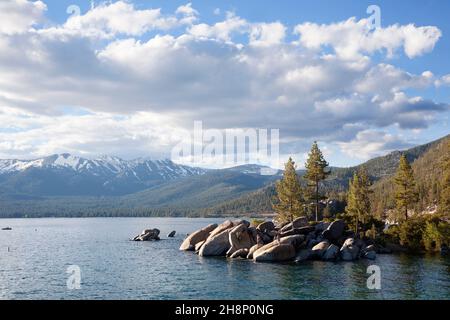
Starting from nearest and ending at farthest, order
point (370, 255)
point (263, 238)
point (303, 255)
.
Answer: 1. point (303, 255)
2. point (370, 255)
3. point (263, 238)

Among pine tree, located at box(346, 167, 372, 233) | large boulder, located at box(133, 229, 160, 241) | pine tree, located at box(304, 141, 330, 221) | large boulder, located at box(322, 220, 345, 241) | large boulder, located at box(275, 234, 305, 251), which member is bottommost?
large boulder, located at box(133, 229, 160, 241)

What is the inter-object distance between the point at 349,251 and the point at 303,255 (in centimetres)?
799

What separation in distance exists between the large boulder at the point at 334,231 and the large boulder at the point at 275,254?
10170mm

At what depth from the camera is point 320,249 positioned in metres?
69.2

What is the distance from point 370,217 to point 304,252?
2864 centimetres

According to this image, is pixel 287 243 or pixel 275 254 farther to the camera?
pixel 287 243

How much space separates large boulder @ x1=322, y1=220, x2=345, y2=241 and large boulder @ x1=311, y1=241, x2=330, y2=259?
4.51 m

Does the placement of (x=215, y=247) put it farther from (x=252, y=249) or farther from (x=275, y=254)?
(x=275, y=254)

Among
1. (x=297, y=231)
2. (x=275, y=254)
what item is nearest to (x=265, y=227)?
(x=297, y=231)

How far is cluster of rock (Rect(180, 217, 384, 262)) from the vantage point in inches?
2675

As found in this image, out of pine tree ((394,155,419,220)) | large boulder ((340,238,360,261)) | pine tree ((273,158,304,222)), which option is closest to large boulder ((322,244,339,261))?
large boulder ((340,238,360,261))

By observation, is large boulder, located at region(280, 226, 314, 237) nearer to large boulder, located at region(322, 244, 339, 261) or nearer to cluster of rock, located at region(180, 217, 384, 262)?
cluster of rock, located at region(180, 217, 384, 262)
